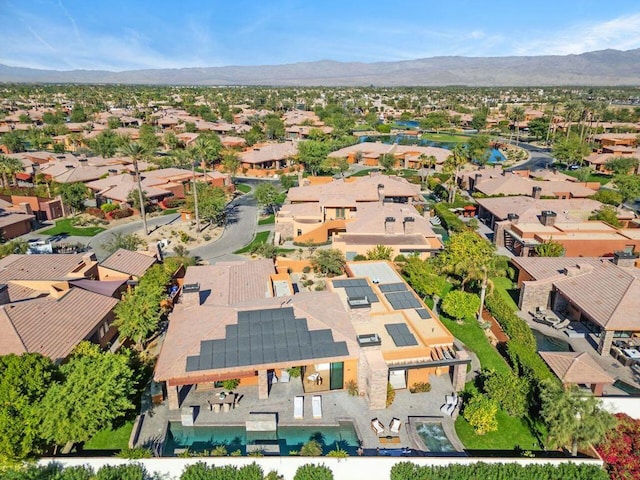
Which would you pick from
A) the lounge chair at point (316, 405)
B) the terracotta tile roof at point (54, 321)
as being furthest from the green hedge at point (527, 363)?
the terracotta tile roof at point (54, 321)

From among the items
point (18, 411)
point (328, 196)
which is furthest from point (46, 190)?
point (18, 411)

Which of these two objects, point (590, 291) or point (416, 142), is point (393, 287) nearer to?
point (590, 291)

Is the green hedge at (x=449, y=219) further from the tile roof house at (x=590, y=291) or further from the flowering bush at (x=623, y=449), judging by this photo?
the flowering bush at (x=623, y=449)

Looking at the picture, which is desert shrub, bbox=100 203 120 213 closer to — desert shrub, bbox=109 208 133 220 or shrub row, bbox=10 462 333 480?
desert shrub, bbox=109 208 133 220

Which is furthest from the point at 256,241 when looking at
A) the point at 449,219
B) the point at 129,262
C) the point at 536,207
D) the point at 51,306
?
the point at 536,207

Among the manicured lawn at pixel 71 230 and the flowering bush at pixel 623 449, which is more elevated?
the manicured lawn at pixel 71 230

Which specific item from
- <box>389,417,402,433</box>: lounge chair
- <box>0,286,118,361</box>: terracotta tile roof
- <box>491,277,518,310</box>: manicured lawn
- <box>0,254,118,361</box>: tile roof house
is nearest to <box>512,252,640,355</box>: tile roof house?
<box>491,277,518,310</box>: manicured lawn
